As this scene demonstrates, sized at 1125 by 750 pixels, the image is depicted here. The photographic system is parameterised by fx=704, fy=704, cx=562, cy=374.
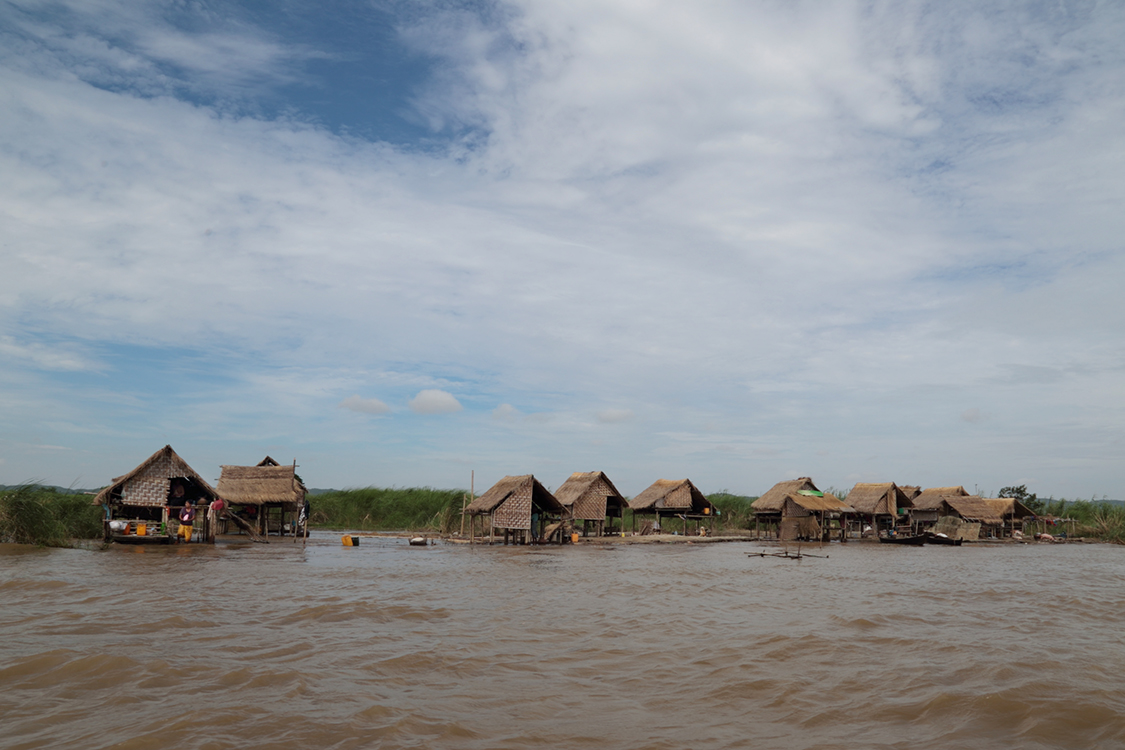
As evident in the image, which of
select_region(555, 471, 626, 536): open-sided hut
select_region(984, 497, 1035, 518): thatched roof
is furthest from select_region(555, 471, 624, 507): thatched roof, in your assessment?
select_region(984, 497, 1035, 518): thatched roof

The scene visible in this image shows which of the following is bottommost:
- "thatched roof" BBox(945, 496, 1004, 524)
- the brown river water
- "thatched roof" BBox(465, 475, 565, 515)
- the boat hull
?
the boat hull

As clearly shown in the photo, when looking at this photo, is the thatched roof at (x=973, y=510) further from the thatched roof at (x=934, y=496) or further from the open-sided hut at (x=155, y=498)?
the open-sided hut at (x=155, y=498)

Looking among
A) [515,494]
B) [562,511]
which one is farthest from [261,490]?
[562,511]

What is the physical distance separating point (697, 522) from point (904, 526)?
11047 mm

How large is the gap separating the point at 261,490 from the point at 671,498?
1750cm

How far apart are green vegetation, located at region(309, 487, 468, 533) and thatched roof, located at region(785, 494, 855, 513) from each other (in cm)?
1591

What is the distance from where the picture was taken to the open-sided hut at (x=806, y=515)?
3247 centimetres

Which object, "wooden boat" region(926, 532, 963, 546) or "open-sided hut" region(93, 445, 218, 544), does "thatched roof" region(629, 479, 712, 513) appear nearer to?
"wooden boat" region(926, 532, 963, 546)

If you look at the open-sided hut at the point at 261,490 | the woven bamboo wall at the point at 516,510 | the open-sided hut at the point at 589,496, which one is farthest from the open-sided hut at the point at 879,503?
the open-sided hut at the point at 261,490

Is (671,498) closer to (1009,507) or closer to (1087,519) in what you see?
(1009,507)

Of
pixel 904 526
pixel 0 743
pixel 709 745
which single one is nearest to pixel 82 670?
pixel 0 743

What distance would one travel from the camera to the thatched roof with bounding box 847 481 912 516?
3600cm

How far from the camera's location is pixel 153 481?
71.0ft

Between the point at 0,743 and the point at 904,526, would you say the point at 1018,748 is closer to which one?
the point at 0,743
